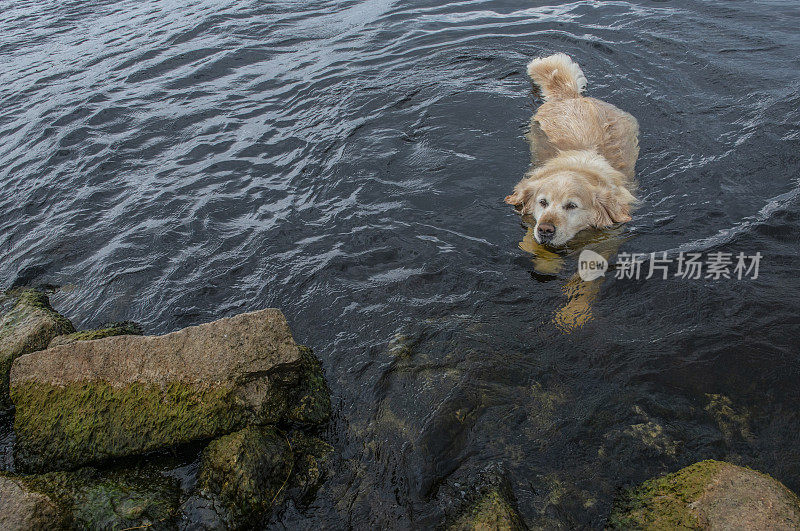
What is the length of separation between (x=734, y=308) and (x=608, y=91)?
168 inches

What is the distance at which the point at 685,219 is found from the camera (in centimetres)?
495

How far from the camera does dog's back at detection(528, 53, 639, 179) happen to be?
5.86 meters

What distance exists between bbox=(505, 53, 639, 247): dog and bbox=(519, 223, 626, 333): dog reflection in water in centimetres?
10

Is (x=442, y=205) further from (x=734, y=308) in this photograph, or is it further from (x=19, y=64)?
(x=19, y=64)

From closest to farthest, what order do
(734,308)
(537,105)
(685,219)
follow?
(734,308) → (685,219) → (537,105)

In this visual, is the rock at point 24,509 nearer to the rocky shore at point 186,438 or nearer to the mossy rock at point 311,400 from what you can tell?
the rocky shore at point 186,438

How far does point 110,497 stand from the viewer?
2.94m

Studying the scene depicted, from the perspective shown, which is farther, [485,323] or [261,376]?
[485,323]

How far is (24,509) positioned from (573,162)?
16.3 ft

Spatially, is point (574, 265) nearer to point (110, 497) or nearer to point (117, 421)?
point (117, 421)

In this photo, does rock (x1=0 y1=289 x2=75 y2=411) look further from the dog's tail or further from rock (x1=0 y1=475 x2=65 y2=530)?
the dog's tail

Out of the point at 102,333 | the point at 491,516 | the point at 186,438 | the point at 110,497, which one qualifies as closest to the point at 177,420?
the point at 186,438

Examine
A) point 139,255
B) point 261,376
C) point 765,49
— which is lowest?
point 139,255

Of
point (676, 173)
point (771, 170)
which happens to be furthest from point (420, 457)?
point (771, 170)
